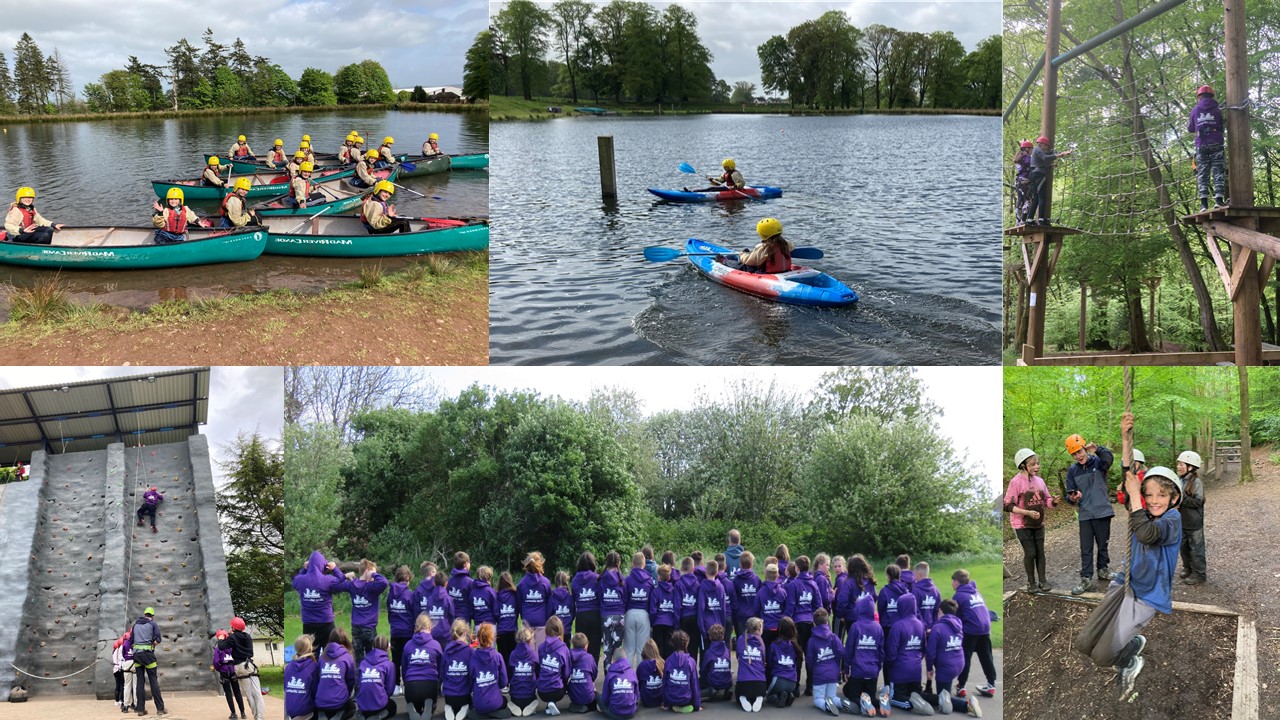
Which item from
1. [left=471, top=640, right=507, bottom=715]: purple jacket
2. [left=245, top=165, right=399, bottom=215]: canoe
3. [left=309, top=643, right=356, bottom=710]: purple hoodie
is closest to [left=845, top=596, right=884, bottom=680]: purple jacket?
A: [left=471, top=640, right=507, bottom=715]: purple jacket

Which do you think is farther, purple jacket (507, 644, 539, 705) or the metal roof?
the metal roof

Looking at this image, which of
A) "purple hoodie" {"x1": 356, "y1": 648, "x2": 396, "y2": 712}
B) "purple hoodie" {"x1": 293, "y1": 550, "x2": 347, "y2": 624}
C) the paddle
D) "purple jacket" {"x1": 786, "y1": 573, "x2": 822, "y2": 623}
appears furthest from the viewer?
the paddle

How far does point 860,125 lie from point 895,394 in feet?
50.3

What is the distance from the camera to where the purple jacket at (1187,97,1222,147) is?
891cm

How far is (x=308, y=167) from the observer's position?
60.6ft

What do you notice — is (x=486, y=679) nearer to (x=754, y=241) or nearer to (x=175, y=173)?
(x=754, y=241)

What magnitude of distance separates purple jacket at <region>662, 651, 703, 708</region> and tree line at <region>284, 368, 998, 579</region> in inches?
112

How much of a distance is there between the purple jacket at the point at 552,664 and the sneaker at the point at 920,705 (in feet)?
9.56

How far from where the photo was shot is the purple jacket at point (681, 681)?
274 inches

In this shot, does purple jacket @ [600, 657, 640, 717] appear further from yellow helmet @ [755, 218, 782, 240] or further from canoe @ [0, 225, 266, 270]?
canoe @ [0, 225, 266, 270]

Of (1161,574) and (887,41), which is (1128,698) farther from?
(887,41)

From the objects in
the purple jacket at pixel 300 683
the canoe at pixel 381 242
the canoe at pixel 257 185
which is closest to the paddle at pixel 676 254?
the canoe at pixel 381 242

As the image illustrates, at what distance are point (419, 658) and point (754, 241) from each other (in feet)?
34.2

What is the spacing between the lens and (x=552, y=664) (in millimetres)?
6930
